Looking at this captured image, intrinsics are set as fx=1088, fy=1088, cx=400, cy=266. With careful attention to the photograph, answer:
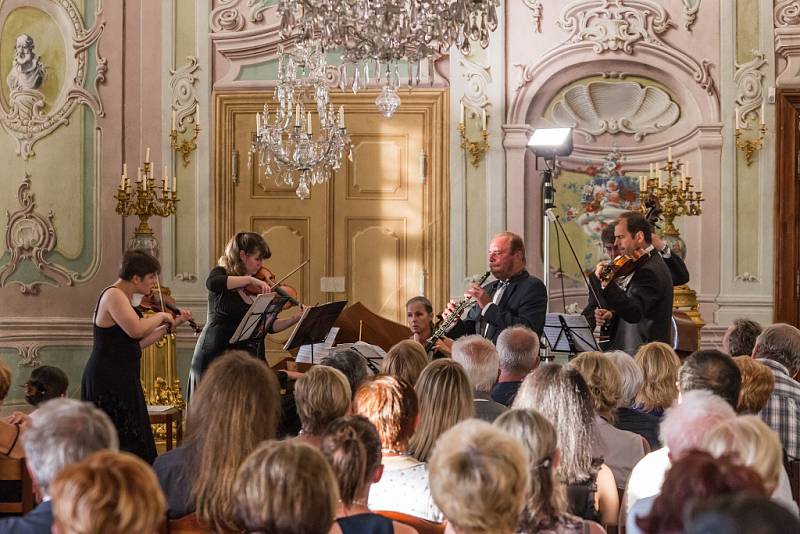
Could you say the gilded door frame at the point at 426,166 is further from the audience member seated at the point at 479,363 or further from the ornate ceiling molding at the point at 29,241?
the audience member seated at the point at 479,363

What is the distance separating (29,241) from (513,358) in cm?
484

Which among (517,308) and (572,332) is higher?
(517,308)

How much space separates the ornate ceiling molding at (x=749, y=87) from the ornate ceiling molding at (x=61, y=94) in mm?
4914

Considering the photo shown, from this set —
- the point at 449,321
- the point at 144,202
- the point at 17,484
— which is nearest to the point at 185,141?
the point at 144,202

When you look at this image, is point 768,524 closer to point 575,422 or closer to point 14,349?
point 575,422

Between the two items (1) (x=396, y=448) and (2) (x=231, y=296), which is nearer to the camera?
(1) (x=396, y=448)

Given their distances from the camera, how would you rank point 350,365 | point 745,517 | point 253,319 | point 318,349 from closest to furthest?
point 745,517
point 350,365
point 253,319
point 318,349

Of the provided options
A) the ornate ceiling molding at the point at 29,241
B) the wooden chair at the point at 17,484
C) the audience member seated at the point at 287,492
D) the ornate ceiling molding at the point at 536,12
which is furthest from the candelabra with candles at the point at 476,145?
the audience member seated at the point at 287,492

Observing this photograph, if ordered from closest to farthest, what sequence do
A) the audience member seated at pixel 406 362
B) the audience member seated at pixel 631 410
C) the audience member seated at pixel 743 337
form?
the audience member seated at pixel 631 410, the audience member seated at pixel 406 362, the audience member seated at pixel 743 337

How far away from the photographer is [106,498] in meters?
1.90

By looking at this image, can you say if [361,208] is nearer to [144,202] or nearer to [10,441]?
[144,202]

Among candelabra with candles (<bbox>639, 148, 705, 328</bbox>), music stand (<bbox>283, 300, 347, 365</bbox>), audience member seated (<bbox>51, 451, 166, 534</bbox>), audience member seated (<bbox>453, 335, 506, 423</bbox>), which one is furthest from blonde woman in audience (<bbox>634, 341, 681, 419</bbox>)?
candelabra with candles (<bbox>639, 148, 705, 328</bbox>)

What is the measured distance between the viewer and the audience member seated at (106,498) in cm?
190

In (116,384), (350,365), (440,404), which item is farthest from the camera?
(116,384)
